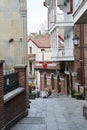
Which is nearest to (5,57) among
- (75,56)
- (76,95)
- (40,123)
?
(40,123)

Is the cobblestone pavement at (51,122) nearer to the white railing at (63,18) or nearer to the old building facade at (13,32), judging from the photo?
the old building facade at (13,32)

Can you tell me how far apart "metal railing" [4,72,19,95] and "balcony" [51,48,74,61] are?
1581cm

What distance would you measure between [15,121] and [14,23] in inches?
265

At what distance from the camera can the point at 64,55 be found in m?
33.0

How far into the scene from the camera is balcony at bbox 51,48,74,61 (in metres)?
32.0

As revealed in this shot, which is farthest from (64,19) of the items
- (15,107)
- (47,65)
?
(15,107)

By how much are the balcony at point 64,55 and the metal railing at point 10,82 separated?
15.8 metres

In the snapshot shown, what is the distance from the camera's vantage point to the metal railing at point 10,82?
13.8 meters

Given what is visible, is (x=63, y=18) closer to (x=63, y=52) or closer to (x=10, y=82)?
(x=63, y=52)

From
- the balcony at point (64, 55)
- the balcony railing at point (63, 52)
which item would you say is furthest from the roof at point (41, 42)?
the balcony at point (64, 55)

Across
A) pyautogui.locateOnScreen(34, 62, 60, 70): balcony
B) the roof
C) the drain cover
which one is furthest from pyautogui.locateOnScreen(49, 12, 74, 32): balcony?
the roof

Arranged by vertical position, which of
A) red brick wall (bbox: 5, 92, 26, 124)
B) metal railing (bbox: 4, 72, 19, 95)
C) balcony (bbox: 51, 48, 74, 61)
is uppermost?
balcony (bbox: 51, 48, 74, 61)

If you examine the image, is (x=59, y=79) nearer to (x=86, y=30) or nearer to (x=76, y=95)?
(x=76, y=95)

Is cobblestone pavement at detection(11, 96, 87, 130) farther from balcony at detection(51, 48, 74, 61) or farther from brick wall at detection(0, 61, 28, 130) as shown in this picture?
balcony at detection(51, 48, 74, 61)
